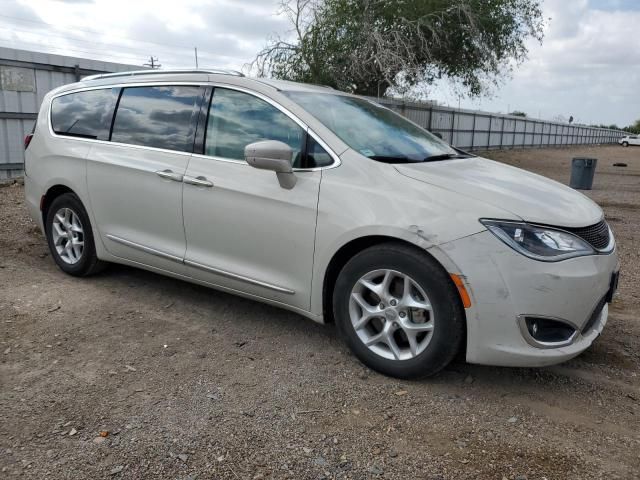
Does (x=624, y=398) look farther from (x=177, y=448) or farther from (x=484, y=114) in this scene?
(x=484, y=114)

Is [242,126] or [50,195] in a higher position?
[242,126]

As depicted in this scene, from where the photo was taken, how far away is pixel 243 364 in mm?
3389

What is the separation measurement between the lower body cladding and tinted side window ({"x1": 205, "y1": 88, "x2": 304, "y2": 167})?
49.7 inches

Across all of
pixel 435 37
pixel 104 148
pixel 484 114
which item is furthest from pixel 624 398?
pixel 484 114

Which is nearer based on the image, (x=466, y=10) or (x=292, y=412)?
(x=292, y=412)

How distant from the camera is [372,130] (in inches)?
148

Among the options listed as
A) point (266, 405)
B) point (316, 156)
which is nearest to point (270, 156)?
point (316, 156)

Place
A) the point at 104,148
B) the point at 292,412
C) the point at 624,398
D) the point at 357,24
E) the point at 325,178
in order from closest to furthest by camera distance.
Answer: the point at 292,412
the point at 624,398
the point at 325,178
the point at 104,148
the point at 357,24

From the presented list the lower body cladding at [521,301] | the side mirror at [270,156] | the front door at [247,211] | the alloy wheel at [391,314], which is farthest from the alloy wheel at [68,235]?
the lower body cladding at [521,301]

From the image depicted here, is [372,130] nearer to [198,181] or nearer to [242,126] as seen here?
[242,126]

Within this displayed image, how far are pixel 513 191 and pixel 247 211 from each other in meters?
1.61

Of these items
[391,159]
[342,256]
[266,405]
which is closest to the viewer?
[266,405]

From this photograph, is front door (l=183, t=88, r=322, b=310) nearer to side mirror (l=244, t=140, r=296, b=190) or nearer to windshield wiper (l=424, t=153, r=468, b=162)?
side mirror (l=244, t=140, r=296, b=190)

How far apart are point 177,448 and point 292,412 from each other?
0.61 meters
